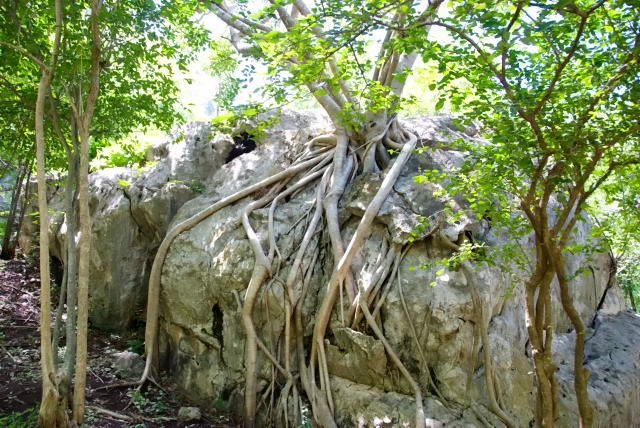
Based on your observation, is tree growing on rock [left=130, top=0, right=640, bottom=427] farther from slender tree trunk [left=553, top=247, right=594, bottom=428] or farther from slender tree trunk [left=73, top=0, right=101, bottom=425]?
slender tree trunk [left=73, top=0, right=101, bottom=425]

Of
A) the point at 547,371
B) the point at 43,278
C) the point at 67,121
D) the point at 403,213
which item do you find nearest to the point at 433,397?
the point at 547,371

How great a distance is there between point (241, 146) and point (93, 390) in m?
3.98

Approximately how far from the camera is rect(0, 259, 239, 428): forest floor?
4.84 meters

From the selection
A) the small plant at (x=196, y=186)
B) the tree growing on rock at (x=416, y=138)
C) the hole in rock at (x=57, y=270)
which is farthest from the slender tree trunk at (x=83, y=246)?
the hole in rock at (x=57, y=270)

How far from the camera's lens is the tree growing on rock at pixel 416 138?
10.5ft

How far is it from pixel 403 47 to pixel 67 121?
3927 millimetres

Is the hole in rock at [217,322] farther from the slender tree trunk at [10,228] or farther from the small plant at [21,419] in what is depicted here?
the slender tree trunk at [10,228]

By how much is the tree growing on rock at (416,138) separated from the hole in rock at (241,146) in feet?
4.24

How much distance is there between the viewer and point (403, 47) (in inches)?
140

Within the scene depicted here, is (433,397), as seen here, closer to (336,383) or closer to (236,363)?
(336,383)

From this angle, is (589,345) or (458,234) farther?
(589,345)

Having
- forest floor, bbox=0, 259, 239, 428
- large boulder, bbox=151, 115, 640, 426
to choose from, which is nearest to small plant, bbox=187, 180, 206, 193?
large boulder, bbox=151, 115, 640, 426

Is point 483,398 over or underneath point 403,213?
underneath

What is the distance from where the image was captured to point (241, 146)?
7.85 meters
